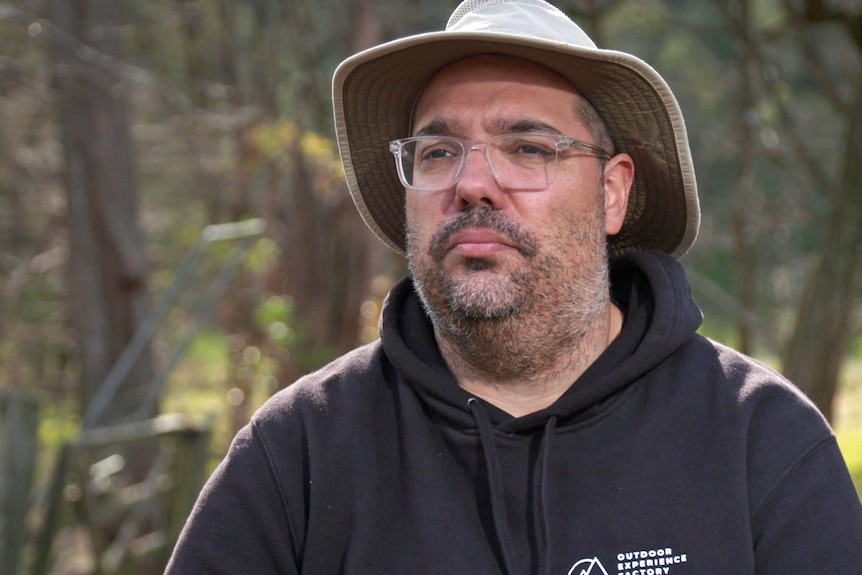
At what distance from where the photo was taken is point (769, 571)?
7.51 ft

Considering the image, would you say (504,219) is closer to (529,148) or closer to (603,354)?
(529,148)

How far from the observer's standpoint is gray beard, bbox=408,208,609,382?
247cm

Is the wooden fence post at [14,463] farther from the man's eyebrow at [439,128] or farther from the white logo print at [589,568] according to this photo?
the white logo print at [589,568]

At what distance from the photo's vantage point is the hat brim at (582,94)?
2.56 metres

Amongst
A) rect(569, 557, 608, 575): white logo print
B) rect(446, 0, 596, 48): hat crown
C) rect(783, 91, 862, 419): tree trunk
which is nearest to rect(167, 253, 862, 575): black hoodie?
rect(569, 557, 608, 575): white logo print

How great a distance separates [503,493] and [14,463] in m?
2.61

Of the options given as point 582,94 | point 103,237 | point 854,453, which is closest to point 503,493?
point 582,94

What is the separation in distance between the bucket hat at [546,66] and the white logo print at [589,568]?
92 centimetres

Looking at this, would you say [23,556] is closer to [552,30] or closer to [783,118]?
[552,30]

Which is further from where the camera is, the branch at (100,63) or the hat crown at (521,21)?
the branch at (100,63)

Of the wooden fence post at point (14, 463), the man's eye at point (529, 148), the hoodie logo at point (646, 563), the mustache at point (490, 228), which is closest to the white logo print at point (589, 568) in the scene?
the hoodie logo at point (646, 563)

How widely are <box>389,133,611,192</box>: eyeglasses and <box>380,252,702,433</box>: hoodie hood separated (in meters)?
0.31

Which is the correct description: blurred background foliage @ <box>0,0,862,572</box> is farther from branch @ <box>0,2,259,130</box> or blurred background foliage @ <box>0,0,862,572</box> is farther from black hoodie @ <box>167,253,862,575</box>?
black hoodie @ <box>167,253,862,575</box>

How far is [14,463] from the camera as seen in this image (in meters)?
4.43
